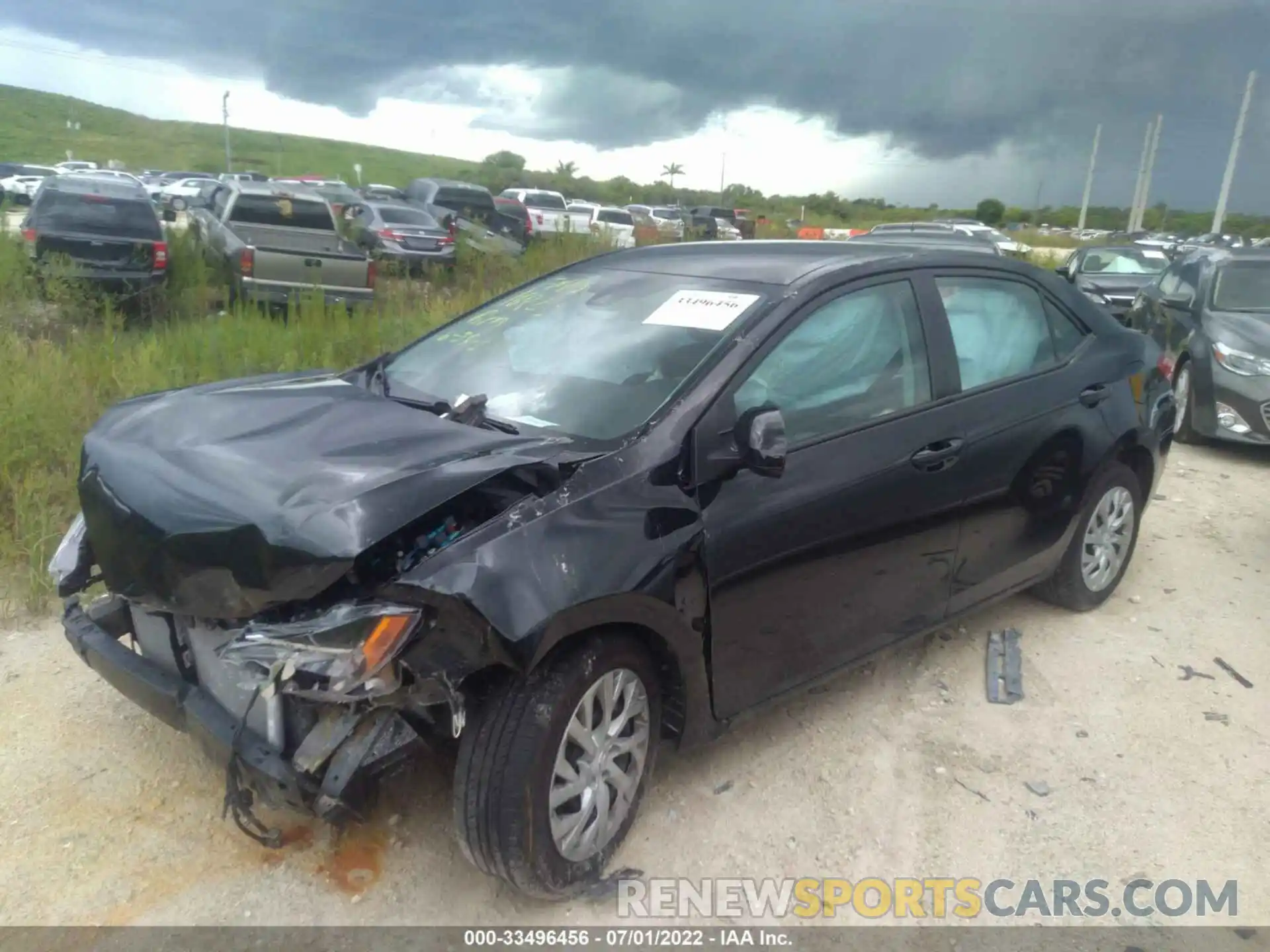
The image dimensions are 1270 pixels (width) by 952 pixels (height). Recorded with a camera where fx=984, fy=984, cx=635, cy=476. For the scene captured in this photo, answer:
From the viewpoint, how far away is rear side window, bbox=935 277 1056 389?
150 inches

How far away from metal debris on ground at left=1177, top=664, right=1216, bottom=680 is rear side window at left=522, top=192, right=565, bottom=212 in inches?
960

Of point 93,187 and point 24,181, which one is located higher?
point 93,187

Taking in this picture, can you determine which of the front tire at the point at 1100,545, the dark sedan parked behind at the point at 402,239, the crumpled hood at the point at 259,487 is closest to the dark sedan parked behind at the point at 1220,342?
the front tire at the point at 1100,545

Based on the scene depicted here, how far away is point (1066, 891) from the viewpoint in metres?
2.92

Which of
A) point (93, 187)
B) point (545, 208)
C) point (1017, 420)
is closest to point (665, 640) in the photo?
point (1017, 420)

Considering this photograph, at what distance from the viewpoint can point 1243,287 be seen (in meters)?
8.57

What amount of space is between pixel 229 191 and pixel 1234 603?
548 inches

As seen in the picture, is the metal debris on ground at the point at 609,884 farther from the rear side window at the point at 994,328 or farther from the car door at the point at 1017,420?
the rear side window at the point at 994,328

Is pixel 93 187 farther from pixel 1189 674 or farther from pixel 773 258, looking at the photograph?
pixel 1189 674

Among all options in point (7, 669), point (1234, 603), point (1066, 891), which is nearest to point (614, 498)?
point (1066, 891)

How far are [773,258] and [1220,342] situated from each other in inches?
237

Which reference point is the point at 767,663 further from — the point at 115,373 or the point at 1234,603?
the point at 115,373

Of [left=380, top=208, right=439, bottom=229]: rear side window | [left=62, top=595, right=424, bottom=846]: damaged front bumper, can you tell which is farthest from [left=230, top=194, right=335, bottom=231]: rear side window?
[left=62, top=595, right=424, bottom=846]: damaged front bumper

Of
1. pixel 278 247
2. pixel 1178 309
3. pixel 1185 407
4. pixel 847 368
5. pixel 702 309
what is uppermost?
pixel 702 309
